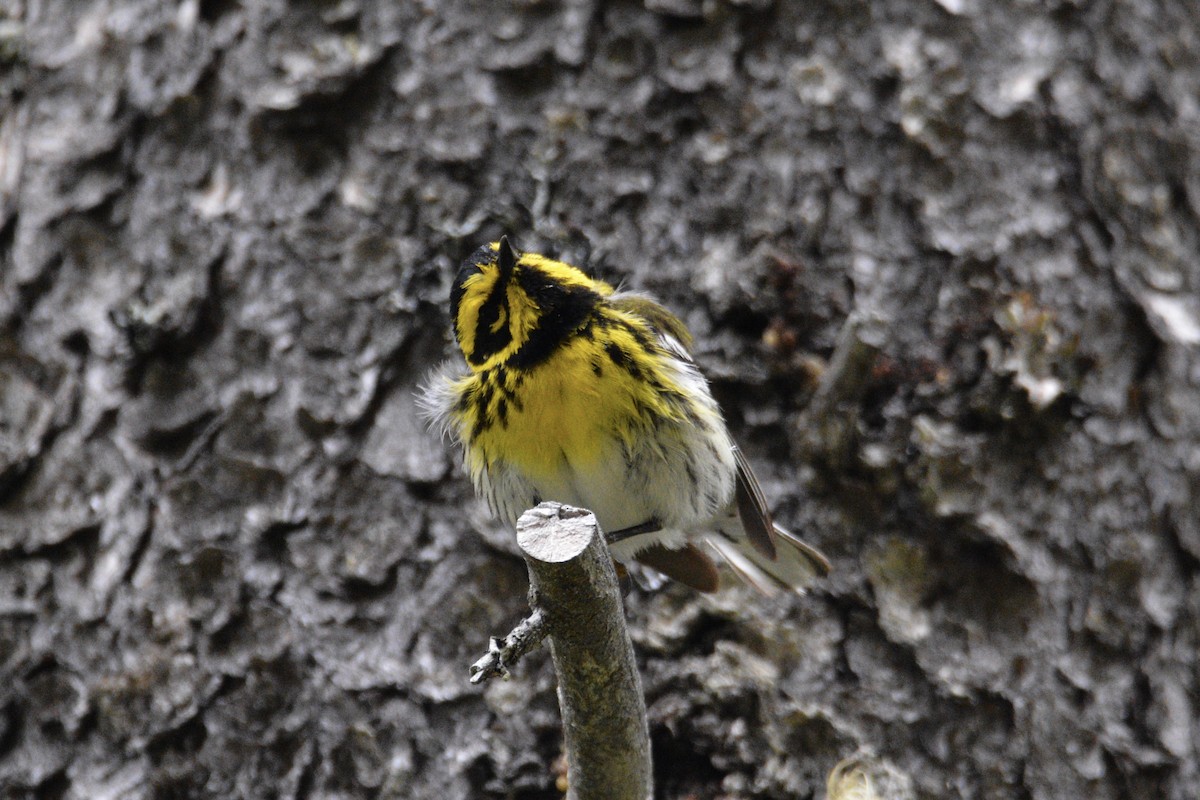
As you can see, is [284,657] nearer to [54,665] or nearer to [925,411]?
[54,665]

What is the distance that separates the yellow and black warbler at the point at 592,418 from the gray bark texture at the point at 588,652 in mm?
820

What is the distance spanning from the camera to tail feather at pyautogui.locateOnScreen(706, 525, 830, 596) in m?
2.88

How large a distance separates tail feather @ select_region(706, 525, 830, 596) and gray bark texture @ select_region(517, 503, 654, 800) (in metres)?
0.79

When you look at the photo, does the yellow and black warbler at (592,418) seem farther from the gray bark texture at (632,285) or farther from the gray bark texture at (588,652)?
the gray bark texture at (588,652)

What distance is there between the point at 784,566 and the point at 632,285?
92cm

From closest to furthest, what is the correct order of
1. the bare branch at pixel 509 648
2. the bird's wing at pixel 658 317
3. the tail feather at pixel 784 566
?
the bare branch at pixel 509 648, the tail feather at pixel 784 566, the bird's wing at pixel 658 317

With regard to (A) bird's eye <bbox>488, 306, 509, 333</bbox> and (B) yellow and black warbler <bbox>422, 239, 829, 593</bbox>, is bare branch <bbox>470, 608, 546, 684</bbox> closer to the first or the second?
(B) yellow and black warbler <bbox>422, 239, 829, 593</bbox>

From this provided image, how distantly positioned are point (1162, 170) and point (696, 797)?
2.31m

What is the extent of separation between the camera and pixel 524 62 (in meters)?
3.47

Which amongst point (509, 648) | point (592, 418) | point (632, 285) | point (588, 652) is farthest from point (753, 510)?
point (509, 648)

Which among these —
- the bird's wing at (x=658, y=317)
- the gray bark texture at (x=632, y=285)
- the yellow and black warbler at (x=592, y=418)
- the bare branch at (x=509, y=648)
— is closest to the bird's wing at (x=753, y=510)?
the yellow and black warbler at (x=592, y=418)

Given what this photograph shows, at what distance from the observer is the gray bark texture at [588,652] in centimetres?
196

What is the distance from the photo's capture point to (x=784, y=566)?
2.96 m

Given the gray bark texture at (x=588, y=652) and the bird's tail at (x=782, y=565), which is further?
the bird's tail at (x=782, y=565)
